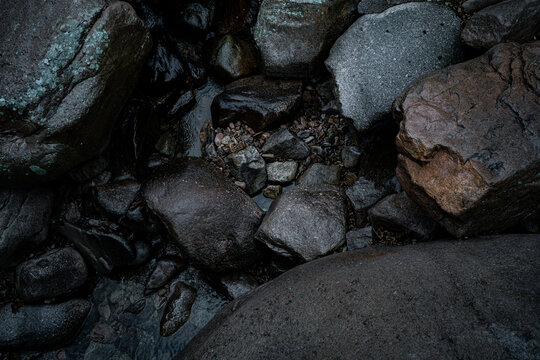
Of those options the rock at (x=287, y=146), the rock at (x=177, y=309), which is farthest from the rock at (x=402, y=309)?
the rock at (x=287, y=146)

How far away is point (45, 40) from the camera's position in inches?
93.2

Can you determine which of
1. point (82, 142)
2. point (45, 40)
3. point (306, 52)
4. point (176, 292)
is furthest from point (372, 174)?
point (45, 40)

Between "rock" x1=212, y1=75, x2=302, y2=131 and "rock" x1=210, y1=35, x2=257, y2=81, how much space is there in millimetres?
120

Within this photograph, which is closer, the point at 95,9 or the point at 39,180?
the point at 95,9

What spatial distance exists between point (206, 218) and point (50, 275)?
1.43m

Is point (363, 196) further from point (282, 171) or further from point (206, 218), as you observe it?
point (206, 218)

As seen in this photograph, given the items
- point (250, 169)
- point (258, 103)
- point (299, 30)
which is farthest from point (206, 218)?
point (299, 30)

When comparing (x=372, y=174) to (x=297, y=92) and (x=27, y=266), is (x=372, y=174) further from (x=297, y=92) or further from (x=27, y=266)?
(x=27, y=266)

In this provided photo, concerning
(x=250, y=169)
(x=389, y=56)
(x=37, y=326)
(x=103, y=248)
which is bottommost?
(x=37, y=326)

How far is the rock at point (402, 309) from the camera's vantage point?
62.4 inches

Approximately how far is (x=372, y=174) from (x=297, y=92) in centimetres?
104

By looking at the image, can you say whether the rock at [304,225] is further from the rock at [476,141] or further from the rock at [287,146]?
the rock at [476,141]

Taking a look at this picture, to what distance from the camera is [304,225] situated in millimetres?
2723

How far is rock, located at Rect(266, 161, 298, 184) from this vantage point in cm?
319
